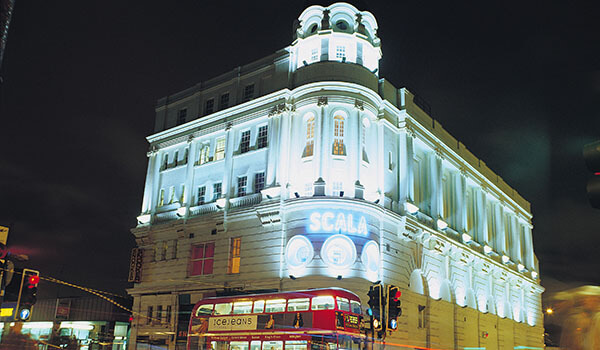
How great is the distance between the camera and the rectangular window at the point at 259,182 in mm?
37281

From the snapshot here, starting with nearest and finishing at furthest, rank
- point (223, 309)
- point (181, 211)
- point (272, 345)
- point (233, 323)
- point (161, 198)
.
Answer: point (272, 345) < point (233, 323) < point (223, 309) < point (181, 211) < point (161, 198)

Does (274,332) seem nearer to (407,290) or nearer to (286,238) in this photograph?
(286,238)

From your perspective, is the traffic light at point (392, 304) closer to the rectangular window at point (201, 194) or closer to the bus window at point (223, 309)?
the bus window at point (223, 309)

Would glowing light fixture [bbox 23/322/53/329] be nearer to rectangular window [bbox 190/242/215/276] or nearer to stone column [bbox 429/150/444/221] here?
rectangular window [bbox 190/242/215/276]

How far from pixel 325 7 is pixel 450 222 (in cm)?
2000

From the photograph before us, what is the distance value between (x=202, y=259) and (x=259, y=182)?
6805 mm

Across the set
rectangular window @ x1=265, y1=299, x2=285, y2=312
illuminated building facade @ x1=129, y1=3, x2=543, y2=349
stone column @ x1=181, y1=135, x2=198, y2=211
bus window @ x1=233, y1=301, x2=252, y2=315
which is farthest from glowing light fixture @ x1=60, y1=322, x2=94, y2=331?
rectangular window @ x1=265, y1=299, x2=285, y2=312

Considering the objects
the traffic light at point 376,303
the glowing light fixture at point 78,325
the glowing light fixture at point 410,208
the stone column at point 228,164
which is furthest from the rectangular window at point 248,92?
the glowing light fixture at point 78,325

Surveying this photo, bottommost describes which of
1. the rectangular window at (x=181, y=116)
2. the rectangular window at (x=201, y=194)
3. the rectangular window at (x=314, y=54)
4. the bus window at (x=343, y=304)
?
the bus window at (x=343, y=304)

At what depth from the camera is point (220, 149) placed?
41031 mm

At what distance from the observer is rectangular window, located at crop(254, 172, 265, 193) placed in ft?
122

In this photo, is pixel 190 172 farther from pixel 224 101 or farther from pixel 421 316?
pixel 421 316

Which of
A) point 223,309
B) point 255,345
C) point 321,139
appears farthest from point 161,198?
point 255,345

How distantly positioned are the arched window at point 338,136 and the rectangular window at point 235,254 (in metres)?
8.79
